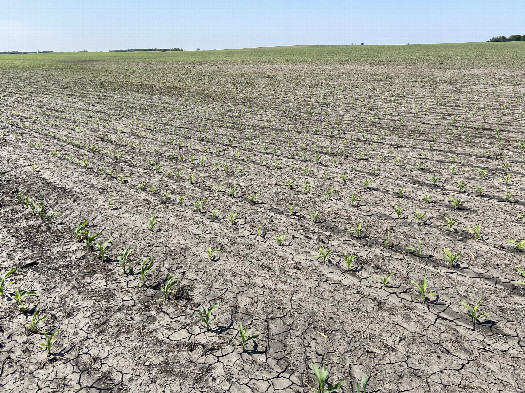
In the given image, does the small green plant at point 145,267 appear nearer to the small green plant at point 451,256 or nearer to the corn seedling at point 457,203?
the small green plant at point 451,256

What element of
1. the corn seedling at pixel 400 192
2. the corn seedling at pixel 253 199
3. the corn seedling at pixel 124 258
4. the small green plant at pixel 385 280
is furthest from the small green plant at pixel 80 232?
the corn seedling at pixel 400 192

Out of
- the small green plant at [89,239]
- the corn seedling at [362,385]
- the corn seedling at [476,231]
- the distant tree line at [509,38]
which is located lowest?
the corn seedling at [362,385]

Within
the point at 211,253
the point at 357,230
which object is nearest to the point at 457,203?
the point at 357,230

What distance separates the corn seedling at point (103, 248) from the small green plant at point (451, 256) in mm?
4587

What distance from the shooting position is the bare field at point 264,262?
333 cm

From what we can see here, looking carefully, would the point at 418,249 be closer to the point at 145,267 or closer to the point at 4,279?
the point at 145,267

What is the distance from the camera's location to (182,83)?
26.6 metres

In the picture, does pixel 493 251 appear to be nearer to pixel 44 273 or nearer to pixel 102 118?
pixel 44 273

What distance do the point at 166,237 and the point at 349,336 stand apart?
10.3 ft

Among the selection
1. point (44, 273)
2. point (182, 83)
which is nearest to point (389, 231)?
point (44, 273)

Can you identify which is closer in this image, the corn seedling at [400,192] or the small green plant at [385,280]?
the small green plant at [385,280]

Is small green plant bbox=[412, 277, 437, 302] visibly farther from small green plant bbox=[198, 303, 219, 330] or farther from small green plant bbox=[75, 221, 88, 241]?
small green plant bbox=[75, 221, 88, 241]

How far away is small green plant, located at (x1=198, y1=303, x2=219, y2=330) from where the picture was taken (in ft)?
12.3

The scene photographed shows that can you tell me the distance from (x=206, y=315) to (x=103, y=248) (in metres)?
2.10
